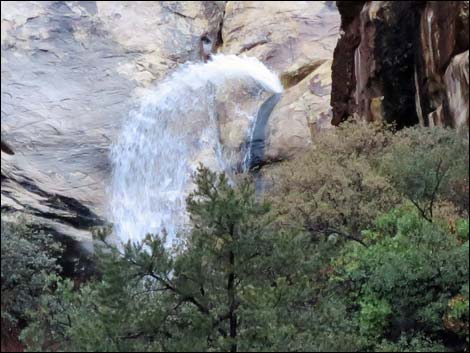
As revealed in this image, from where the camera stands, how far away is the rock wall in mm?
15258

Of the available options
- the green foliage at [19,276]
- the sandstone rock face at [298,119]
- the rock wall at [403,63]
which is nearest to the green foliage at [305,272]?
the green foliage at [19,276]

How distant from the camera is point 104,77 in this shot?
2792 cm

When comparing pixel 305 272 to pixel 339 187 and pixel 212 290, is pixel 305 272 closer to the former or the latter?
pixel 212 290

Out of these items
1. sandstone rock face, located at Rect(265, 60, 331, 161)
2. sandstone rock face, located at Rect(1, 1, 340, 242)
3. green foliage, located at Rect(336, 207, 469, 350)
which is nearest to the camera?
green foliage, located at Rect(336, 207, 469, 350)

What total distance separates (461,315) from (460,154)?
2.85m

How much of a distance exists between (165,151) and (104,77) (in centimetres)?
436

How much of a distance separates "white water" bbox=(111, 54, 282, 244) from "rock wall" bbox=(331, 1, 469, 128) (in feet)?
Result: 18.7

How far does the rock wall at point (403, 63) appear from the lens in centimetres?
1526

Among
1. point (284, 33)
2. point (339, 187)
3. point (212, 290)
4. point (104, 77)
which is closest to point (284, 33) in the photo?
point (284, 33)

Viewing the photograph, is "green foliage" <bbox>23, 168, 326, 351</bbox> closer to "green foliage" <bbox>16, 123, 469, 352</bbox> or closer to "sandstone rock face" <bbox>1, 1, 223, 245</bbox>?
"green foliage" <bbox>16, 123, 469, 352</bbox>

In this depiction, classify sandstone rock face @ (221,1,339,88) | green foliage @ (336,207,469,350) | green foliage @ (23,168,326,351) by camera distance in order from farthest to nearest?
sandstone rock face @ (221,1,339,88) < green foliage @ (336,207,469,350) < green foliage @ (23,168,326,351)

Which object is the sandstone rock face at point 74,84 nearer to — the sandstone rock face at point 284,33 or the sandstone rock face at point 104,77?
the sandstone rock face at point 104,77

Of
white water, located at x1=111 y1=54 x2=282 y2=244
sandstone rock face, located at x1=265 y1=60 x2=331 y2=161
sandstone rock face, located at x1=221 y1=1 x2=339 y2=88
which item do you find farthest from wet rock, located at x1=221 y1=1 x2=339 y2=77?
sandstone rock face, located at x1=265 y1=60 x2=331 y2=161

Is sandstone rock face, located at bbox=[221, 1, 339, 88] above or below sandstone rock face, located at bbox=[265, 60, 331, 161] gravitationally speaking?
above
